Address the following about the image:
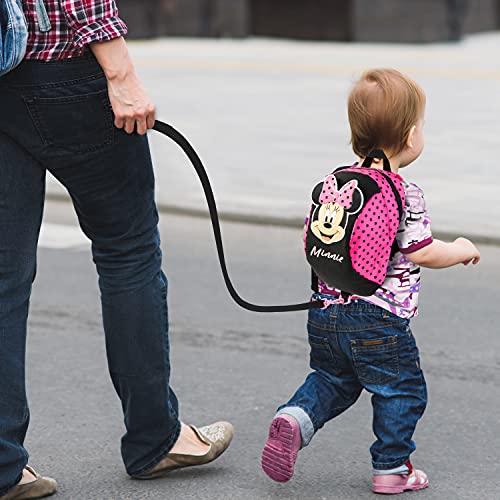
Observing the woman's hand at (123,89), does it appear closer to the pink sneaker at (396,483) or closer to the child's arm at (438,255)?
the child's arm at (438,255)

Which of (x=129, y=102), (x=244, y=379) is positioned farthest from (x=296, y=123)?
(x=129, y=102)

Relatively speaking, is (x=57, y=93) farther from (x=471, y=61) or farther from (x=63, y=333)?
(x=471, y=61)

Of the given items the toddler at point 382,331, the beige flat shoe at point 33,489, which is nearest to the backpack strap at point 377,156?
the toddler at point 382,331

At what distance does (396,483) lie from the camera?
3.64 m

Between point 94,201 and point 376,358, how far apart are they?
0.86 m

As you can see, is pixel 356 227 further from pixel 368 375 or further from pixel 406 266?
pixel 368 375

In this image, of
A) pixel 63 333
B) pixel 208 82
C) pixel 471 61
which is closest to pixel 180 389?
pixel 63 333

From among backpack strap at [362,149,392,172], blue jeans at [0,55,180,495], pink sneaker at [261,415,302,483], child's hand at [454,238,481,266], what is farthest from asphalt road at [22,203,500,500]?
backpack strap at [362,149,392,172]

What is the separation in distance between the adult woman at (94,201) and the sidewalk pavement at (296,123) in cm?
90

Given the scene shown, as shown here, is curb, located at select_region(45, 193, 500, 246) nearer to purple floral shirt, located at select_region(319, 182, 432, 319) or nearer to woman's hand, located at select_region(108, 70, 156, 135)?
purple floral shirt, located at select_region(319, 182, 432, 319)

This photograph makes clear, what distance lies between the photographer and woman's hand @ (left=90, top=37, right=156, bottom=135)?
3.13 m

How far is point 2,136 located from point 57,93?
8.2 inches

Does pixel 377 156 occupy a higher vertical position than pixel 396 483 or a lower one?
higher

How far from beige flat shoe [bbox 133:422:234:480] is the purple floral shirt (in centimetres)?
64
